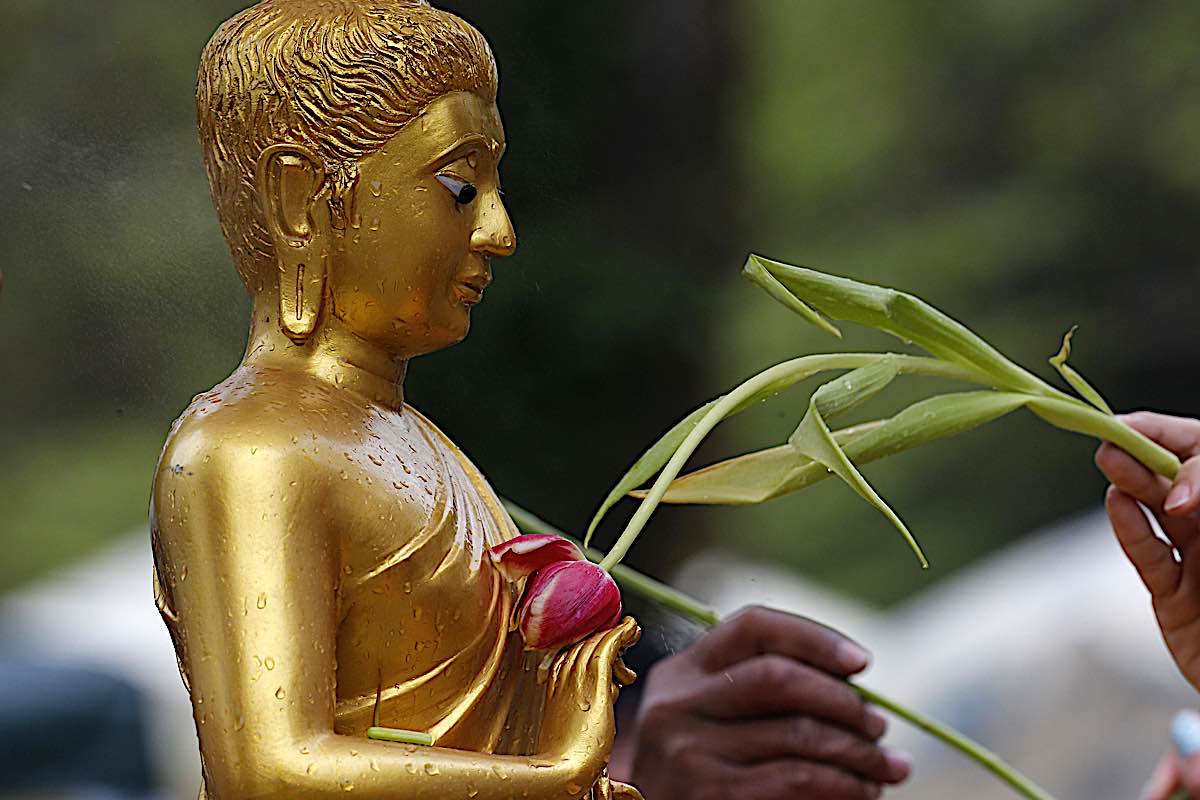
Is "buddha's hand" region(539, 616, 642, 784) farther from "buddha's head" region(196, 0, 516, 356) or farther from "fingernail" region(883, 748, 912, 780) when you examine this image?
"fingernail" region(883, 748, 912, 780)

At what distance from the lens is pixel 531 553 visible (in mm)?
578

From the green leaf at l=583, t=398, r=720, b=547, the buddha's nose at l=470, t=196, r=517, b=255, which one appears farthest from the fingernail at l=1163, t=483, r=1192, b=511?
the buddha's nose at l=470, t=196, r=517, b=255

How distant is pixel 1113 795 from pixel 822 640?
1119mm

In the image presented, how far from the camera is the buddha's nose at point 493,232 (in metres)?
0.58

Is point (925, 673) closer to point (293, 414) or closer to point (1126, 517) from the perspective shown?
point (1126, 517)

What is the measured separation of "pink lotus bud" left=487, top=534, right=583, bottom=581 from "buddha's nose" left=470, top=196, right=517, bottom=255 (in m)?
0.11

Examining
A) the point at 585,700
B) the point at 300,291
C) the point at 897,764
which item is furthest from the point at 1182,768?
A: the point at 300,291

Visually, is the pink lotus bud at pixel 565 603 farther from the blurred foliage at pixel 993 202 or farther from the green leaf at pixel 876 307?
the blurred foliage at pixel 993 202

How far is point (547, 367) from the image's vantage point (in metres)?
1.14

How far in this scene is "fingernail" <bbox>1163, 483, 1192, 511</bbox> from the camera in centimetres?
77

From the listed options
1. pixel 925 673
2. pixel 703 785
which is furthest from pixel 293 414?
pixel 925 673

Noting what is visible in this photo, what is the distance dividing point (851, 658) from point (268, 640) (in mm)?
460

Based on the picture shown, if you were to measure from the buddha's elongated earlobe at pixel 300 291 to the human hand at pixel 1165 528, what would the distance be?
439 millimetres

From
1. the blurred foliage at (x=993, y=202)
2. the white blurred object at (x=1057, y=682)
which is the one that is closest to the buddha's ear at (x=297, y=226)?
the white blurred object at (x=1057, y=682)
